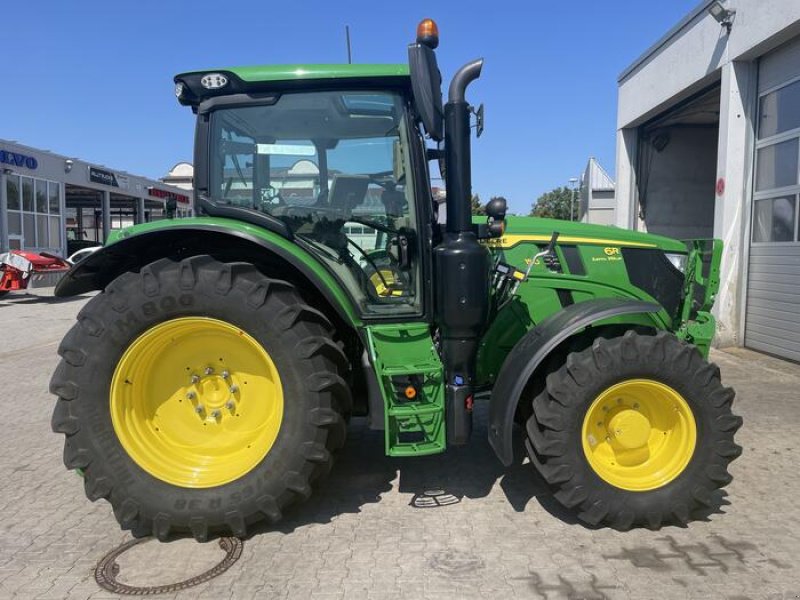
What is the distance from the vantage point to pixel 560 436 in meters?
3.09

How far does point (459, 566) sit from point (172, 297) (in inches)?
74.5

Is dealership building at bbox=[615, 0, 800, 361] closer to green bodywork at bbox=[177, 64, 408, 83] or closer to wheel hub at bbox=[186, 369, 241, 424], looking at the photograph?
green bodywork at bbox=[177, 64, 408, 83]

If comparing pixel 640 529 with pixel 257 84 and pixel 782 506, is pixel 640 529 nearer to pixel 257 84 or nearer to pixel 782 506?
pixel 782 506

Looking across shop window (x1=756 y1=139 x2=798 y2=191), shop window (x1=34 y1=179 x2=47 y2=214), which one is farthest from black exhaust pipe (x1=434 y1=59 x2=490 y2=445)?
shop window (x1=34 y1=179 x2=47 y2=214)

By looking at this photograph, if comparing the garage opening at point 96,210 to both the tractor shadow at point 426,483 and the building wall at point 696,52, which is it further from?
the tractor shadow at point 426,483

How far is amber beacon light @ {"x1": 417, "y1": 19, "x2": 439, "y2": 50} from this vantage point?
295 centimetres

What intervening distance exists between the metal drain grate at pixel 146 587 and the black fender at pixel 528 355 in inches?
55.6

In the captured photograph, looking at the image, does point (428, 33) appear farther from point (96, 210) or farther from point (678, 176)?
point (96, 210)

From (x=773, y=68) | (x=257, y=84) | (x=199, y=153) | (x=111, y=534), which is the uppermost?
(x=773, y=68)

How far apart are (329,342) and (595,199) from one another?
1848 centimetres

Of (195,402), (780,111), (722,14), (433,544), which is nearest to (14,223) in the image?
(195,402)

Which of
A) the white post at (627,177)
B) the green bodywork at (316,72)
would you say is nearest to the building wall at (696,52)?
the white post at (627,177)

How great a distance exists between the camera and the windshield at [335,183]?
3.35 meters

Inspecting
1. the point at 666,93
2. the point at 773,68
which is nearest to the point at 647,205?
the point at 666,93
